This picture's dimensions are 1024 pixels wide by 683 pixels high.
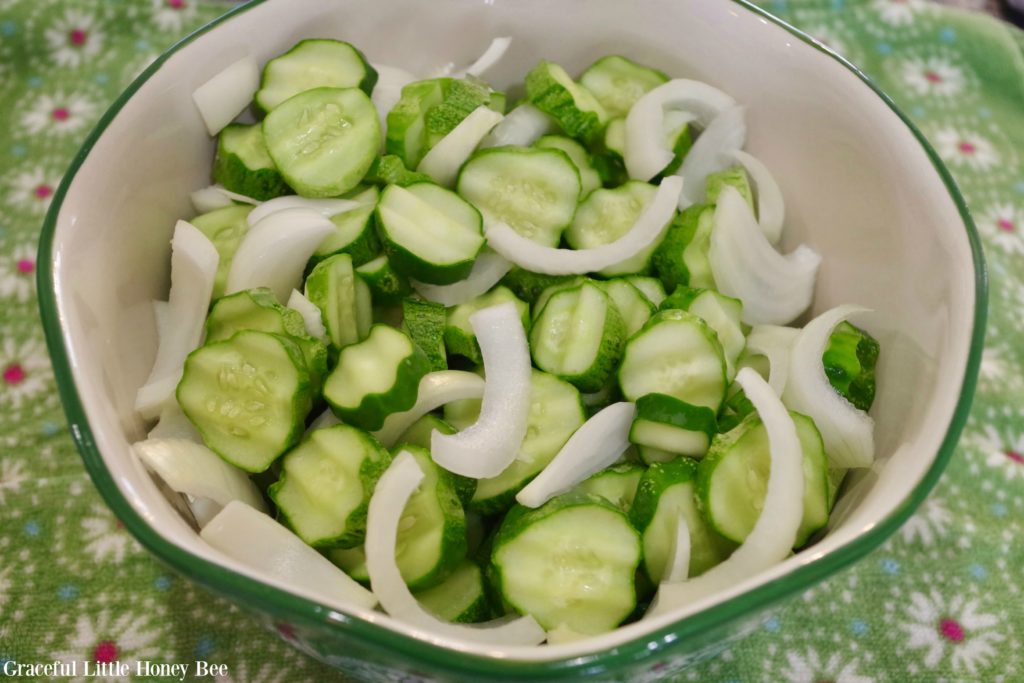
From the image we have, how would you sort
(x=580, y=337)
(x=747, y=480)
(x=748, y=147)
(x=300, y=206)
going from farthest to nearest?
(x=748, y=147), (x=300, y=206), (x=580, y=337), (x=747, y=480)

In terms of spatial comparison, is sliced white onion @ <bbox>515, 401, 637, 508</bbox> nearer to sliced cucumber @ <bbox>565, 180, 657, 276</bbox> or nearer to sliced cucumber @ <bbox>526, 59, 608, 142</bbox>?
sliced cucumber @ <bbox>565, 180, 657, 276</bbox>

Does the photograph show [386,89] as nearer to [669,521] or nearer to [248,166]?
[248,166]

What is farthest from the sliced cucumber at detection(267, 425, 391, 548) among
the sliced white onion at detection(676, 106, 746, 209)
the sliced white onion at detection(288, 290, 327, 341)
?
the sliced white onion at detection(676, 106, 746, 209)

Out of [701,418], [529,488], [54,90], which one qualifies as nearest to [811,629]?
[701,418]

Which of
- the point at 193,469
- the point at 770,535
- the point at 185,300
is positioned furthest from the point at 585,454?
the point at 185,300

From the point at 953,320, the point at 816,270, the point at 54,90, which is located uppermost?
the point at 953,320

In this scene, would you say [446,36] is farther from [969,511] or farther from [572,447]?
[969,511]
